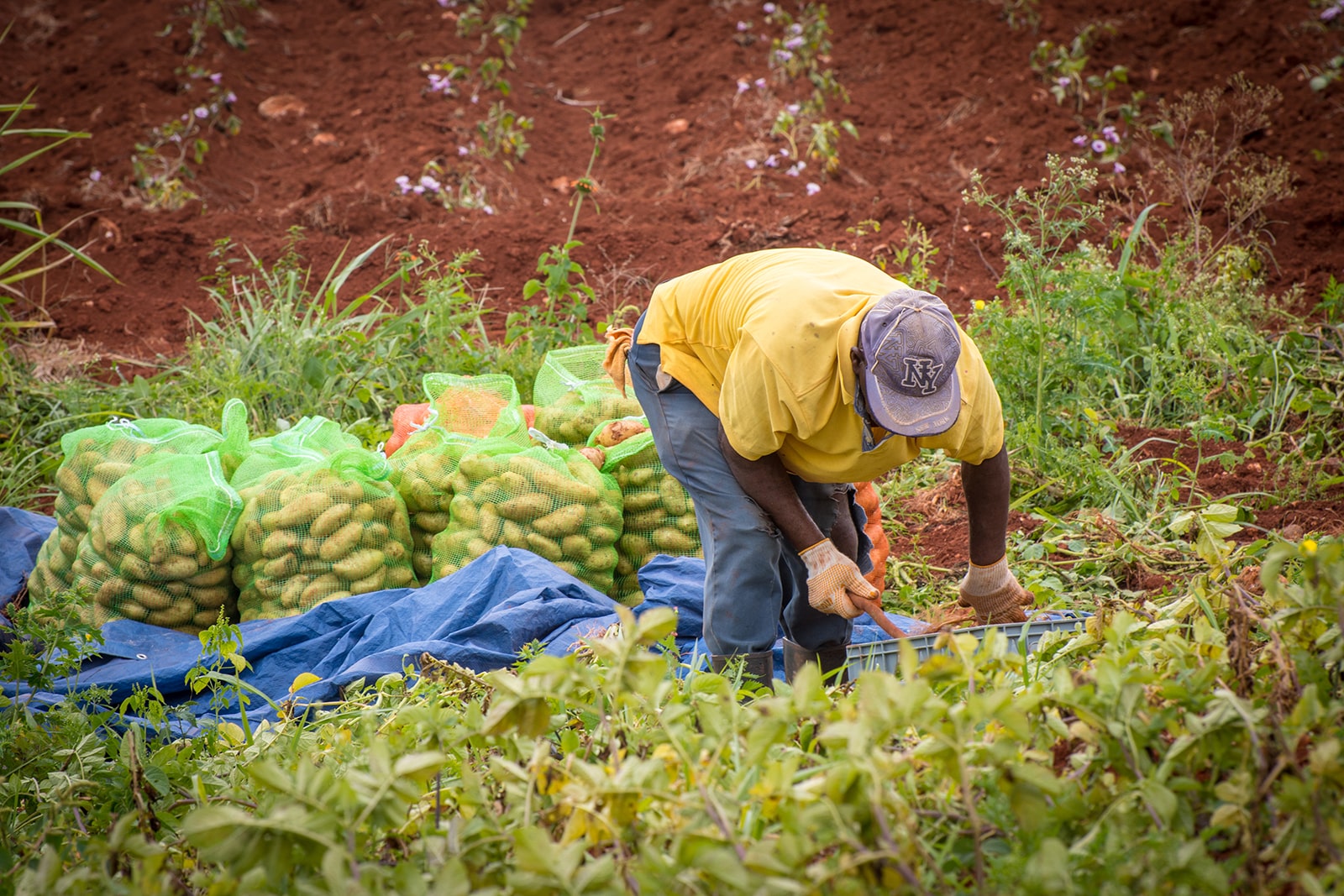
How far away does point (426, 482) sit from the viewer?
11.7 ft

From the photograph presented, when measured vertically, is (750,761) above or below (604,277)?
above

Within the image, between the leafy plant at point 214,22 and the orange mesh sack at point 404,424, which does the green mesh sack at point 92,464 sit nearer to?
the orange mesh sack at point 404,424

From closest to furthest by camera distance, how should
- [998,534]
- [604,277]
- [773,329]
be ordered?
[773,329] → [998,534] → [604,277]

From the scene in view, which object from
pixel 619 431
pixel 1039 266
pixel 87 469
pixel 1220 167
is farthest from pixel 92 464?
pixel 1220 167

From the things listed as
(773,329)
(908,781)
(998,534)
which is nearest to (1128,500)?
(998,534)

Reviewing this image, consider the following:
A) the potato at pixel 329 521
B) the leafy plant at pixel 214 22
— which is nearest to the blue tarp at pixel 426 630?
the potato at pixel 329 521

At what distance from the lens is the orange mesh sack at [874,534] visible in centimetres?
346

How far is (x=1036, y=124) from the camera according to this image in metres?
6.84

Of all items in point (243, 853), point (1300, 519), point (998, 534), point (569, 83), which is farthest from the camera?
point (569, 83)

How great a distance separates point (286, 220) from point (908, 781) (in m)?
6.58

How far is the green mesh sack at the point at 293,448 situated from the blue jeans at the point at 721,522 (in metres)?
1.29

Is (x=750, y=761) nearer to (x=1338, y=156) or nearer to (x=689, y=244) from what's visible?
(x=689, y=244)

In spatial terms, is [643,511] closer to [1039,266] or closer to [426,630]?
[426,630]

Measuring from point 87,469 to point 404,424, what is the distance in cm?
107
